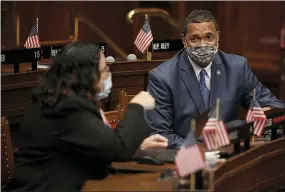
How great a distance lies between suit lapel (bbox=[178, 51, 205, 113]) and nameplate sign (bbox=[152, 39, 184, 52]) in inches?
88.2

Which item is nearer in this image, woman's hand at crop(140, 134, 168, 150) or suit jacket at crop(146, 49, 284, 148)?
woman's hand at crop(140, 134, 168, 150)

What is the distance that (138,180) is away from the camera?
3.10m

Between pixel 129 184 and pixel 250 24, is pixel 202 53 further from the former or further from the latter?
pixel 250 24

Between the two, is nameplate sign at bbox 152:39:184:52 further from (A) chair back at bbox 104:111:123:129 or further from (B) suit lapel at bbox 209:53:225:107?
(B) suit lapel at bbox 209:53:225:107

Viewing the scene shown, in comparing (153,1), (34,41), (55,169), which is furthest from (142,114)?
(153,1)

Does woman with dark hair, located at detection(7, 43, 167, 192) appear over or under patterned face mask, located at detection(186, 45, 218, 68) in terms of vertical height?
under

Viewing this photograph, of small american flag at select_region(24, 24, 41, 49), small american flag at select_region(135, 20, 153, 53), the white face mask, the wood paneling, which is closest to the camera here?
the white face mask

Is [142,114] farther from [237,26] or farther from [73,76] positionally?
[237,26]

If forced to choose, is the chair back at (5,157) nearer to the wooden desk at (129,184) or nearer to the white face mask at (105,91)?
the white face mask at (105,91)

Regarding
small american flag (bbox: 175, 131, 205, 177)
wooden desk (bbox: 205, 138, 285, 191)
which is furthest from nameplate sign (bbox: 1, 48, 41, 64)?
small american flag (bbox: 175, 131, 205, 177)

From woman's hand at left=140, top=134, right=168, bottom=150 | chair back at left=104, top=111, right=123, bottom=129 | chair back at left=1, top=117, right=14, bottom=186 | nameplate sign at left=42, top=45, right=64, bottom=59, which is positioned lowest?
chair back at left=1, top=117, right=14, bottom=186

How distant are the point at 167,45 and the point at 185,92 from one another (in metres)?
2.40

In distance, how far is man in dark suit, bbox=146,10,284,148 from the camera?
4.18 m

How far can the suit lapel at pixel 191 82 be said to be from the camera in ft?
13.7
